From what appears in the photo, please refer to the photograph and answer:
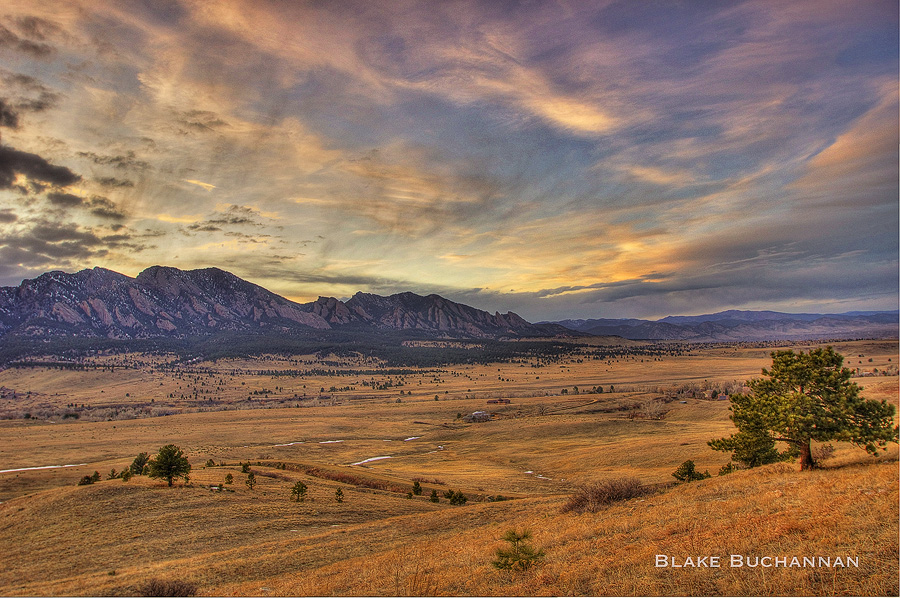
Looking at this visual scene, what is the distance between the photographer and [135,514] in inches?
1270

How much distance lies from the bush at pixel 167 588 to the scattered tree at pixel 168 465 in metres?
23.5

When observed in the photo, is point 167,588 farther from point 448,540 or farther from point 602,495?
point 602,495

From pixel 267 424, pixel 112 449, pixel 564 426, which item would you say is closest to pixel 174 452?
pixel 112 449

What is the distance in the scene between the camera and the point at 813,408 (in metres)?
24.5

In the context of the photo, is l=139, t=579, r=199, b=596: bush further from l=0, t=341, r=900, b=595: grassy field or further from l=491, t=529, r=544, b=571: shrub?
l=491, t=529, r=544, b=571: shrub

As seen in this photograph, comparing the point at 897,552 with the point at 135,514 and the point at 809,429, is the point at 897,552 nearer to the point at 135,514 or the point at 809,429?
the point at 809,429

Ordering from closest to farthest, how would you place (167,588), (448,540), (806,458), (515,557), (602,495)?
(515,557) < (167,588) < (448,540) < (806,458) < (602,495)

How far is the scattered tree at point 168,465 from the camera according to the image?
3872cm

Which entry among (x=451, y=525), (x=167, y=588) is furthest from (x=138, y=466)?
(x=451, y=525)

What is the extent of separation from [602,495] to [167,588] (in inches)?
930

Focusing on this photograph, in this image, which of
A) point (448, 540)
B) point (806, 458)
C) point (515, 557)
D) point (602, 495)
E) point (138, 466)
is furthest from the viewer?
point (138, 466)

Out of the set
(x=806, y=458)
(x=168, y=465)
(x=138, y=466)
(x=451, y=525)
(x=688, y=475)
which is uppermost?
(x=806, y=458)

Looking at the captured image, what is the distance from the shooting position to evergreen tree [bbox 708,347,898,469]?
23.7m

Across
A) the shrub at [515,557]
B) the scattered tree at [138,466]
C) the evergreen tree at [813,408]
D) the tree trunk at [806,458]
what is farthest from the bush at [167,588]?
the scattered tree at [138,466]
